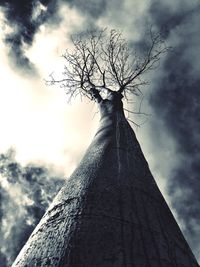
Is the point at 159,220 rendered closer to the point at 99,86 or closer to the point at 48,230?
the point at 48,230

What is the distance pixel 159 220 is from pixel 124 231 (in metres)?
0.27

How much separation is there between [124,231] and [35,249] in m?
0.36

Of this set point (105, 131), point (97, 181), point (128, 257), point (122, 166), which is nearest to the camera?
point (128, 257)

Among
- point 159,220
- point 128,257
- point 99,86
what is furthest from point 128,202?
point 99,86

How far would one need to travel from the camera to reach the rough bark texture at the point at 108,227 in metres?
0.99

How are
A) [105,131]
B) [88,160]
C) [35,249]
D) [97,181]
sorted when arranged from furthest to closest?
1. [105,131]
2. [88,160]
3. [97,181]
4. [35,249]

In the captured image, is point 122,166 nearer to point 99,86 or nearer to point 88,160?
point 88,160

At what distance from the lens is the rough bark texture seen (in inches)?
38.8

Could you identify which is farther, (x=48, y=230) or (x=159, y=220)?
(x=159, y=220)

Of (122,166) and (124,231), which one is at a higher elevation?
(122,166)

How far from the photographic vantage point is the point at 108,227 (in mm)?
1127

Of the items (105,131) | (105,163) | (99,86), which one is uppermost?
(99,86)

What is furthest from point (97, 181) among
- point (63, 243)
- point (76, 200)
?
point (63, 243)

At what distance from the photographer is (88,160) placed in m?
1.94
